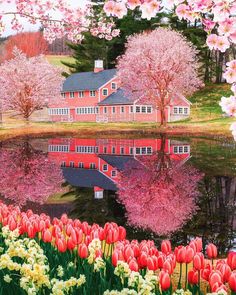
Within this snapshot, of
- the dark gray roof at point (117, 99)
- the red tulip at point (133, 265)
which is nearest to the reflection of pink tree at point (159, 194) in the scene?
the red tulip at point (133, 265)

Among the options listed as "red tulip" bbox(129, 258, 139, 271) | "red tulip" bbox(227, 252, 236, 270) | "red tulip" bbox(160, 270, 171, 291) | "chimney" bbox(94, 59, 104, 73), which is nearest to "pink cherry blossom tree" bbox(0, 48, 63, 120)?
"chimney" bbox(94, 59, 104, 73)

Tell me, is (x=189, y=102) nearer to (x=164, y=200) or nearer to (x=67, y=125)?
(x=67, y=125)

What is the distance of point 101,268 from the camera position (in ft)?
17.1

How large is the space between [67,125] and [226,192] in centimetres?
3440

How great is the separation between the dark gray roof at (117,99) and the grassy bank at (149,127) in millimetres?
3633

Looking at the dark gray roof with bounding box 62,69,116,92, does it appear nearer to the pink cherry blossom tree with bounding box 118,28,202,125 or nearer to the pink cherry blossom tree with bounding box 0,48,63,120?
the pink cherry blossom tree with bounding box 0,48,63,120

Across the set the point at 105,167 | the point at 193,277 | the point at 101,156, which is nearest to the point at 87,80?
the point at 101,156

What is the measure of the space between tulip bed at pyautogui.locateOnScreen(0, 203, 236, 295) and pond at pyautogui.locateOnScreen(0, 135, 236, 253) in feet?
19.8

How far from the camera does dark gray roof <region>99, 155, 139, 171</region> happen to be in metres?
25.7

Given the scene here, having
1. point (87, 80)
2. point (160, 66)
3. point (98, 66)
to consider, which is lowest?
point (87, 80)

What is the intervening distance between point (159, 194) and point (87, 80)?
1635 inches

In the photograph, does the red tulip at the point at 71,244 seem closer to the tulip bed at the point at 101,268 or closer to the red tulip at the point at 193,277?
the tulip bed at the point at 101,268

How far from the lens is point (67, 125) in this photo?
2021 inches

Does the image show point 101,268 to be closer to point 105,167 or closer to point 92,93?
point 105,167
